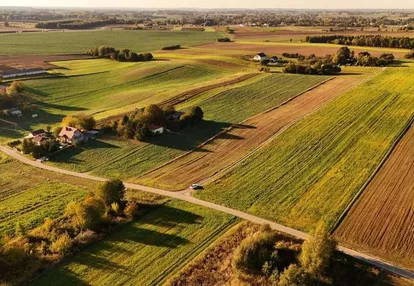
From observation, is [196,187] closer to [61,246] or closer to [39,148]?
[61,246]

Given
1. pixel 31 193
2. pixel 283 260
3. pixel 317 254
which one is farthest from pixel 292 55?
pixel 317 254

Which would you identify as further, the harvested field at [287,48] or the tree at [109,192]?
the harvested field at [287,48]

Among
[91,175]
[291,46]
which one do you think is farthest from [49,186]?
[291,46]

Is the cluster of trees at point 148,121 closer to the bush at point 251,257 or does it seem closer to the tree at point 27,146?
the tree at point 27,146

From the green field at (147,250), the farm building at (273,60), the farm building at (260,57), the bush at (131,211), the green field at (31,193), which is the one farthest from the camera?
the farm building at (260,57)

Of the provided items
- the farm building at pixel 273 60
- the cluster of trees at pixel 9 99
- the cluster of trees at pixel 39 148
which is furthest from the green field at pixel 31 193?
the farm building at pixel 273 60

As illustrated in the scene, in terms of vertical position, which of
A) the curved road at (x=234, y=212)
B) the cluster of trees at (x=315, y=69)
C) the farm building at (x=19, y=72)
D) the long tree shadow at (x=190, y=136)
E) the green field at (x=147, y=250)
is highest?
the cluster of trees at (x=315, y=69)
